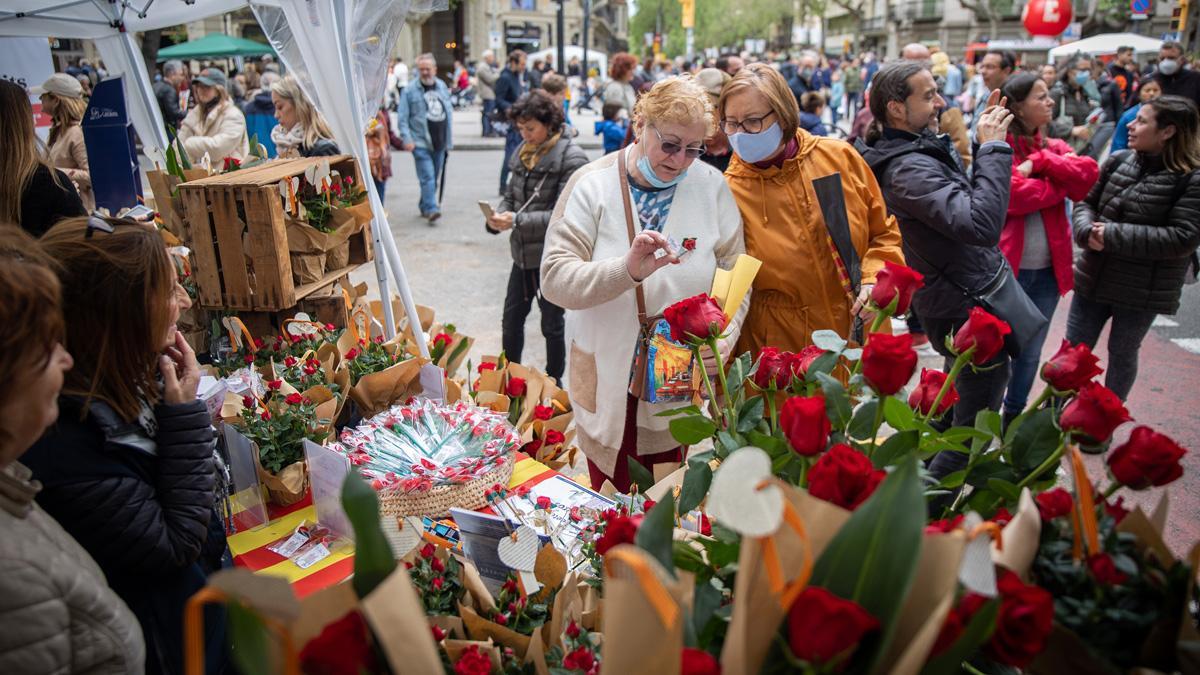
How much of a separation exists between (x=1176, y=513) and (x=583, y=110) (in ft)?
77.7

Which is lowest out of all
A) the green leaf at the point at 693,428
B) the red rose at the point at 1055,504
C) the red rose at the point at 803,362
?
the green leaf at the point at 693,428

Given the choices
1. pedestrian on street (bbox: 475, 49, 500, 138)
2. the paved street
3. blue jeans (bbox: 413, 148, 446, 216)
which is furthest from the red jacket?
pedestrian on street (bbox: 475, 49, 500, 138)

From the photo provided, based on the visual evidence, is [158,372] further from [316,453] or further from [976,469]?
[976,469]

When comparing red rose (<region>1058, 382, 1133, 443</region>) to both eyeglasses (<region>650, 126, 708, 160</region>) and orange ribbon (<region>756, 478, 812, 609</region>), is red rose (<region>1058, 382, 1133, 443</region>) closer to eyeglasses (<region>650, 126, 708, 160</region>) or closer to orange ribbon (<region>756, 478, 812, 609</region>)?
orange ribbon (<region>756, 478, 812, 609</region>)

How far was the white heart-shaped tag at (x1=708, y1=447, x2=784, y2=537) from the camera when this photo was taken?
75 centimetres

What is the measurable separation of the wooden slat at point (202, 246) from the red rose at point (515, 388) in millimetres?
1012

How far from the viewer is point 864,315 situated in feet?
7.66

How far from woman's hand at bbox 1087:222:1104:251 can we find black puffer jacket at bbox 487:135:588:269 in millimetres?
2369

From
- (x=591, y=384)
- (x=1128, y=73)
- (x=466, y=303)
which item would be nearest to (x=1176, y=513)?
(x=591, y=384)

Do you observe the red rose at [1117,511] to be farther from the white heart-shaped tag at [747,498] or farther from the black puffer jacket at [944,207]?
the black puffer jacket at [944,207]

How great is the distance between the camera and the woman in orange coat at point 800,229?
2.41 metres

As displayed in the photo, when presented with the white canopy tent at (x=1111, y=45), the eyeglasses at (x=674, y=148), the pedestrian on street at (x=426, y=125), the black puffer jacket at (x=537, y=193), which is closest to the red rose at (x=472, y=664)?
the eyeglasses at (x=674, y=148)

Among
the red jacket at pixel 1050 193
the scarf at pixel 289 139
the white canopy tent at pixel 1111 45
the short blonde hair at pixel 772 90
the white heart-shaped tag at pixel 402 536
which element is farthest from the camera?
the white canopy tent at pixel 1111 45

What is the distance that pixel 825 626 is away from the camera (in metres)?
0.72
